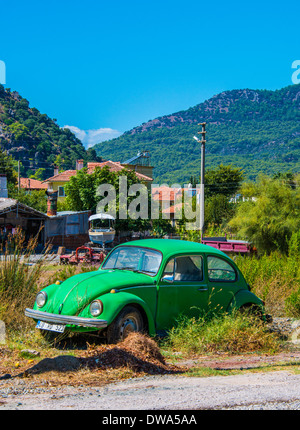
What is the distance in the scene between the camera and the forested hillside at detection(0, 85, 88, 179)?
144375mm

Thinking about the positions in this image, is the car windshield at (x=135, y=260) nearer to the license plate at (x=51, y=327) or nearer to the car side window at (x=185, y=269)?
the car side window at (x=185, y=269)

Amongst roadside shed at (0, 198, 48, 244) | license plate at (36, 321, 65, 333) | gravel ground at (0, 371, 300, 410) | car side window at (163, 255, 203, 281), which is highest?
roadside shed at (0, 198, 48, 244)

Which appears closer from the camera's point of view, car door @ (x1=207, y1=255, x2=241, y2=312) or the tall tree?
car door @ (x1=207, y1=255, x2=241, y2=312)

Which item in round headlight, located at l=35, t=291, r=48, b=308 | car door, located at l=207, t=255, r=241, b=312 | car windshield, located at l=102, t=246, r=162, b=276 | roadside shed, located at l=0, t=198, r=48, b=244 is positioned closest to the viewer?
round headlight, located at l=35, t=291, r=48, b=308

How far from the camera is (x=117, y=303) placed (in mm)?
7082

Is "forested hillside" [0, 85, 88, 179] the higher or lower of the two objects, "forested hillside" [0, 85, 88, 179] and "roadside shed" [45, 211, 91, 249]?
the higher

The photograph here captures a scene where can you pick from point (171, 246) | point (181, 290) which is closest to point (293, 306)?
point (181, 290)

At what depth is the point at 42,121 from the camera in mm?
171875

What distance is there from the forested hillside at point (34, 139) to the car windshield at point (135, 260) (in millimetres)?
133228

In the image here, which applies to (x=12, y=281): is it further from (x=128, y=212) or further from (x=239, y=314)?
(x=128, y=212)

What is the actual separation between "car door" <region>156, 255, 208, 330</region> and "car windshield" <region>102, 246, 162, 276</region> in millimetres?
225

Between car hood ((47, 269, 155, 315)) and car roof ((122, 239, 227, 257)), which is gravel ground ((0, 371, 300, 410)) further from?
car roof ((122, 239, 227, 257))

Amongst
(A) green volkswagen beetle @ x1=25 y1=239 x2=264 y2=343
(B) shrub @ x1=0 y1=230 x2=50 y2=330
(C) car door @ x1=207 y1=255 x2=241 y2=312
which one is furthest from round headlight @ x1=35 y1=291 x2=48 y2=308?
(C) car door @ x1=207 y1=255 x2=241 y2=312

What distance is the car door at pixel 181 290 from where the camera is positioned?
26.2 feet
